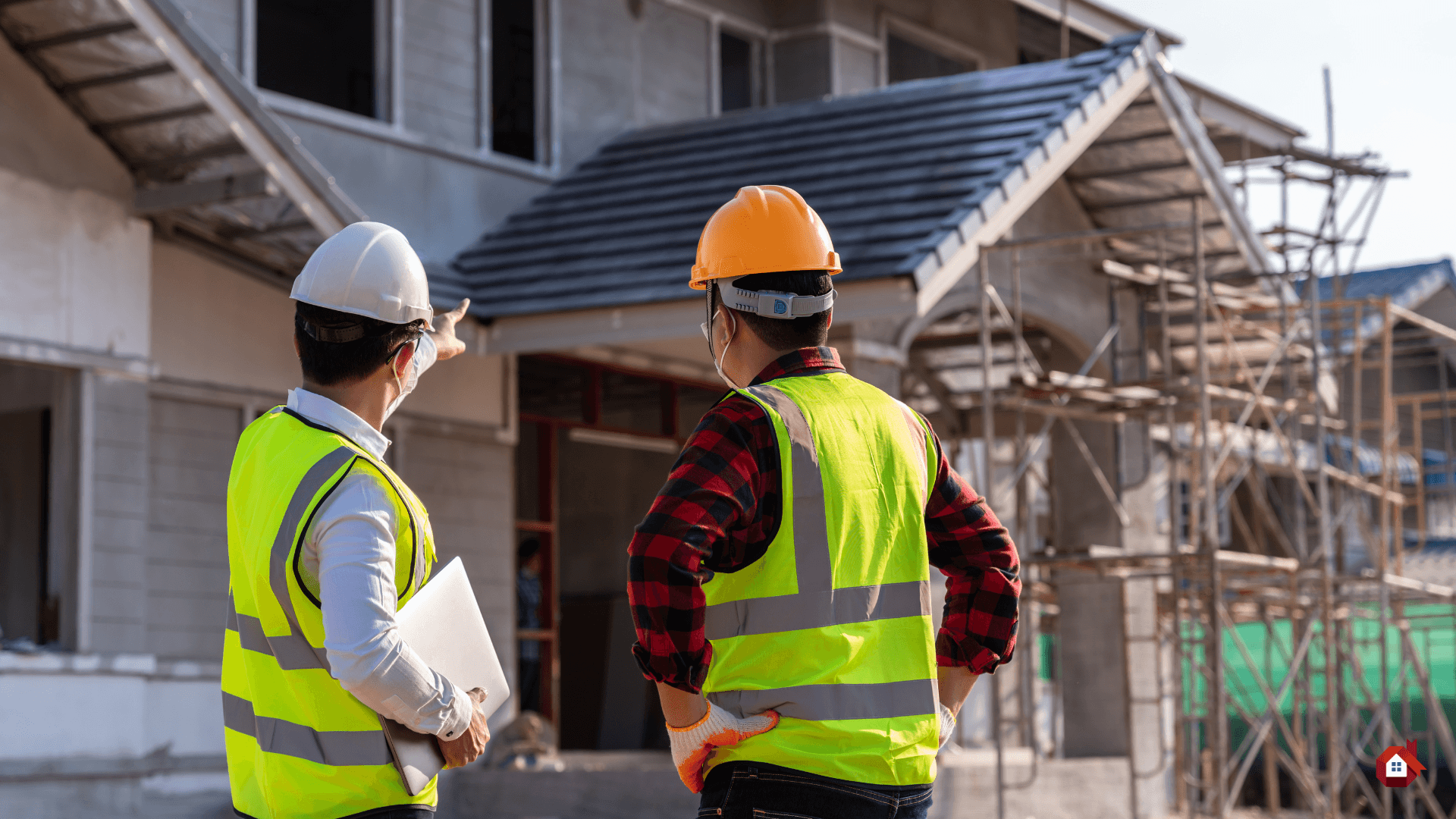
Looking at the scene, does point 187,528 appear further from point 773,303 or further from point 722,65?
point 773,303

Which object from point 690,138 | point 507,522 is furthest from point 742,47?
point 507,522

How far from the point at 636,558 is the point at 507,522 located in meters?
10.9

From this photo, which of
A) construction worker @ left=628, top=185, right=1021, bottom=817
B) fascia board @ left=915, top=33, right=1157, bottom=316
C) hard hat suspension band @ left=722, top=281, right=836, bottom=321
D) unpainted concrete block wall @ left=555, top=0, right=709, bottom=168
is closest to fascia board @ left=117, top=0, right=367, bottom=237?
fascia board @ left=915, top=33, right=1157, bottom=316

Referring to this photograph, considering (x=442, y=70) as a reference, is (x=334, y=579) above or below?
below

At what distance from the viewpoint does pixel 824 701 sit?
2982 mm

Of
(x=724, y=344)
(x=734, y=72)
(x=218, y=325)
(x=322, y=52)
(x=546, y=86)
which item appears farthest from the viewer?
(x=734, y=72)

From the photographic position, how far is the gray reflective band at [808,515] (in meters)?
3.03

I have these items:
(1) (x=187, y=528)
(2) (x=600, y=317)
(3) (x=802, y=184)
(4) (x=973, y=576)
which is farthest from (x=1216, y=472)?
(4) (x=973, y=576)

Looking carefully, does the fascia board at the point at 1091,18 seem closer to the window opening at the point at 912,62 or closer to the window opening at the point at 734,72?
the window opening at the point at 912,62

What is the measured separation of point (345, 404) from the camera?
11.0 feet

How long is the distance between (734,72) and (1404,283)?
1531cm

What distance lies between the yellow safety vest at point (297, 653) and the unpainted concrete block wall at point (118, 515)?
756cm

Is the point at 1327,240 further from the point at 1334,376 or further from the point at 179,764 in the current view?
the point at 179,764

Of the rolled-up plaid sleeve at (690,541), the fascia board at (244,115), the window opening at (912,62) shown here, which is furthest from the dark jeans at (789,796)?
the window opening at (912,62)
